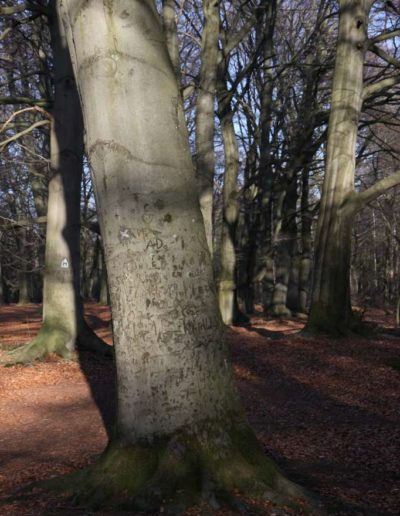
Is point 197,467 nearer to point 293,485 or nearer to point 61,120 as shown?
point 293,485

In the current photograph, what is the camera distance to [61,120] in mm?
11656

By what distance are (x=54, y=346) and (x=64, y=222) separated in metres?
2.35

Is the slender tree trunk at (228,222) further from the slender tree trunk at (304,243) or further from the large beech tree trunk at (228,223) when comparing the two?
the slender tree trunk at (304,243)

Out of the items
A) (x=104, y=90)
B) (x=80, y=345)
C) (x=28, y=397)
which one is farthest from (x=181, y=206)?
(x=80, y=345)

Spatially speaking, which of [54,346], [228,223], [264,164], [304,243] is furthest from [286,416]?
[304,243]

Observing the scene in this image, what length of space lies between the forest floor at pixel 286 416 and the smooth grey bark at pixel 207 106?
363 cm

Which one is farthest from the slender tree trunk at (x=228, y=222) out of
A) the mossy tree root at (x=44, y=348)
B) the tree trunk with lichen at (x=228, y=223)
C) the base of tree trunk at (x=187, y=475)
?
the base of tree trunk at (x=187, y=475)

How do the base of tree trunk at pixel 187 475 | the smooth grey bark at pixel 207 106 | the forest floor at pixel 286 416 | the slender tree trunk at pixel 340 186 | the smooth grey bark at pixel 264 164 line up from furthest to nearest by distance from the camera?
the smooth grey bark at pixel 264 164 → the smooth grey bark at pixel 207 106 → the slender tree trunk at pixel 340 186 → the forest floor at pixel 286 416 → the base of tree trunk at pixel 187 475

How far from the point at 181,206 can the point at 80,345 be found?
864cm

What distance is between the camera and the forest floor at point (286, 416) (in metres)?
4.31

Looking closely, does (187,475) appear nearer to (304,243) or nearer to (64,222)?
(64,222)

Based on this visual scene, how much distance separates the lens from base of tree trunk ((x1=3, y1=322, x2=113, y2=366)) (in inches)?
435

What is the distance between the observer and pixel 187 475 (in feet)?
11.4

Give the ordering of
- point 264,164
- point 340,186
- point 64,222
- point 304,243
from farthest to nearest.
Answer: point 304,243
point 264,164
point 340,186
point 64,222
